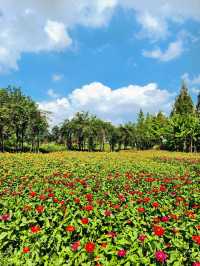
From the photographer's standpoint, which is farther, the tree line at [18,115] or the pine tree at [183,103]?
the pine tree at [183,103]

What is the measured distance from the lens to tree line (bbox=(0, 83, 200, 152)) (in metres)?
39.8

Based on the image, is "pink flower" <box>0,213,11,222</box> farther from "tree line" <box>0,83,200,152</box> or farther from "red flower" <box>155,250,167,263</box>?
"tree line" <box>0,83,200,152</box>

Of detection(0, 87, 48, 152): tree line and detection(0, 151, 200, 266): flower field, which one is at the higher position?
detection(0, 87, 48, 152): tree line

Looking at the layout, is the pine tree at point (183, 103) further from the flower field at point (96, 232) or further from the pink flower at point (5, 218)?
the pink flower at point (5, 218)

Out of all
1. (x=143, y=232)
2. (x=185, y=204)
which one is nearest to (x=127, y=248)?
(x=143, y=232)

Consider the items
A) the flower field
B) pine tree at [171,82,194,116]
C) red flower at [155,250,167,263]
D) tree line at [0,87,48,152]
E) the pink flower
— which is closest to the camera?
red flower at [155,250,167,263]

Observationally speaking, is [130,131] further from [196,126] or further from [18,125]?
[18,125]

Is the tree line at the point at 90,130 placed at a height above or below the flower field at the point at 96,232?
above

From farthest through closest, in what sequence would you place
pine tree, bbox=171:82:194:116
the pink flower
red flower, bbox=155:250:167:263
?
pine tree, bbox=171:82:194:116 < the pink flower < red flower, bbox=155:250:167:263

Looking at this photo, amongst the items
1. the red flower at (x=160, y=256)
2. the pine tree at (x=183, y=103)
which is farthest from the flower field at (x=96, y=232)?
the pine tree at (x=183, y=103)

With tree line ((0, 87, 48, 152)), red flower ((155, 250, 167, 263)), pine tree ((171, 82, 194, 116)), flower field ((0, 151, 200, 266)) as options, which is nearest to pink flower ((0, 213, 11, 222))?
flower field ((0, 151, 200, 266))

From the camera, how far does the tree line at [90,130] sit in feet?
130

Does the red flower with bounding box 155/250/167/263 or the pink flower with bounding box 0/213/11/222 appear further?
the pink flower with bounding box 0/213/11/222

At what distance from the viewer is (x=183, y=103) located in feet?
251
